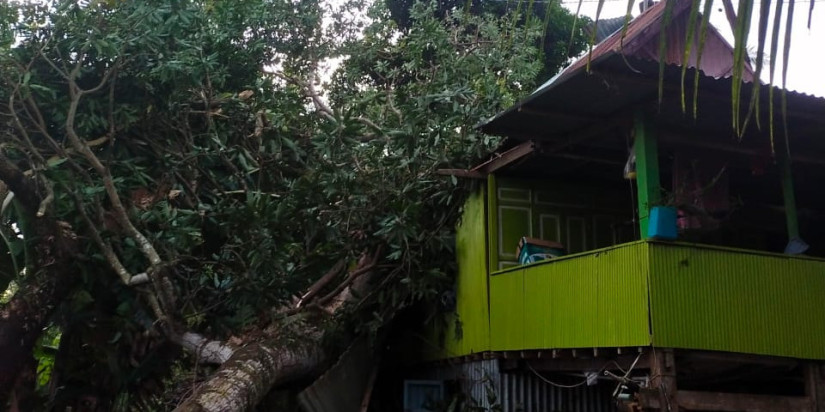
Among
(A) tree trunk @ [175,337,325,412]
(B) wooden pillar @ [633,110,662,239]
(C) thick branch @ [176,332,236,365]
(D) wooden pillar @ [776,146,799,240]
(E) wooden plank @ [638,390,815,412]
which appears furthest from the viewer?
(C) thick branch @ [176,332,236,365]

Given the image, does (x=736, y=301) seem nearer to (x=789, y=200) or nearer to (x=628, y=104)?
(x=789, y=200)

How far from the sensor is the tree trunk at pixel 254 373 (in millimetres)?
8352

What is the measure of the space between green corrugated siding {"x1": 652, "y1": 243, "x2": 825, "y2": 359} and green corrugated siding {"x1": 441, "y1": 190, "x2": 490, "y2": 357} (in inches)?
123

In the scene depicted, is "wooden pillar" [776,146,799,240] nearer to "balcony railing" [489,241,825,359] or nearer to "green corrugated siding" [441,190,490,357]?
"balcony railing" [489,241,825,359]

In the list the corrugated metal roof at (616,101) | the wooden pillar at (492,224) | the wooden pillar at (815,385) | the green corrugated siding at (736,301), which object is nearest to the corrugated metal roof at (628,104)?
the corrugated metal roof at (616,101)

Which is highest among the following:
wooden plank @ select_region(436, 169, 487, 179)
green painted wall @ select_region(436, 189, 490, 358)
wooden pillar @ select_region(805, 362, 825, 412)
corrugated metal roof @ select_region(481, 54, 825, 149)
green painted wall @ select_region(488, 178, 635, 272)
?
wooden plank @ select_region(436, 169, 487, 179)

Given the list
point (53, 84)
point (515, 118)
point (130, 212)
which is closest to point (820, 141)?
point (515, 118)

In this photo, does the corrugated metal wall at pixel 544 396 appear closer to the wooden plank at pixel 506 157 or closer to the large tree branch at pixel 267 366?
the wooden plank at pixel 506 157

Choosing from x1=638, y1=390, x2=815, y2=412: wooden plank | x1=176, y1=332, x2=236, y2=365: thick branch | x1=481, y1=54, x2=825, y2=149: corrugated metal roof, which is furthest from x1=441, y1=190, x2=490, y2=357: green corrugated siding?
x1=638, y1=390, x2=815, y2=412: wooden plank

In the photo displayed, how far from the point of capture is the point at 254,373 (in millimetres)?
9266

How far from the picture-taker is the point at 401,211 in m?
10.3

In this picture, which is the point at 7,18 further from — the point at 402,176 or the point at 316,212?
the point at 402,176

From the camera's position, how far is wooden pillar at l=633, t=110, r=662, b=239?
7.04 m

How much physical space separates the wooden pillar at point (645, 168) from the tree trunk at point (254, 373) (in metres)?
4.60
